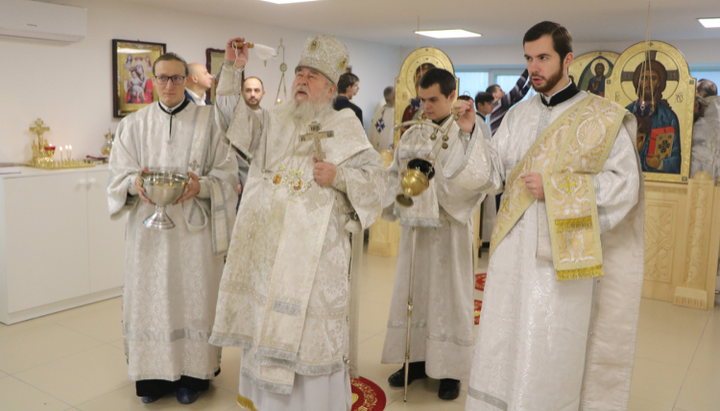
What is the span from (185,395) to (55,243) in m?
2.15

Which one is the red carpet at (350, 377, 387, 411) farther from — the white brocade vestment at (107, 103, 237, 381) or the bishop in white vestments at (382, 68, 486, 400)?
the white brocade vestment at (107, 103, 237, 381)

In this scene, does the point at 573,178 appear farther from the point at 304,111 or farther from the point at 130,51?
the point at 130,51

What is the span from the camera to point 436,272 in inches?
129

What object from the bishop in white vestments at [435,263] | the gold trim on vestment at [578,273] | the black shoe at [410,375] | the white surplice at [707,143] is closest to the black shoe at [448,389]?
the bishop in white vestments at [435,263]

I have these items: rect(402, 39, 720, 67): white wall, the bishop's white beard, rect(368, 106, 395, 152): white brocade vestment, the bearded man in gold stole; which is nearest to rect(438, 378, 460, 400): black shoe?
the bearded man in gold stole

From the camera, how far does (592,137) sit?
7.52 feet

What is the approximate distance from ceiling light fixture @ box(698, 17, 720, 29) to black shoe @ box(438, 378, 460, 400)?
18.8ft

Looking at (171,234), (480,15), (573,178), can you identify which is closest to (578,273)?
(573,178)

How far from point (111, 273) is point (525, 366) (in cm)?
388

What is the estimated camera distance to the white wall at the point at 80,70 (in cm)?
518

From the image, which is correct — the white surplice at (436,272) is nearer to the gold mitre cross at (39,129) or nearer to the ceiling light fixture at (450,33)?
the gold mitre cross at (39,129)

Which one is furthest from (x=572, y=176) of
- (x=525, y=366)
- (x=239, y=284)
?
(x=239, y=284)

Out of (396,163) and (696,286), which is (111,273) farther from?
(696,286)

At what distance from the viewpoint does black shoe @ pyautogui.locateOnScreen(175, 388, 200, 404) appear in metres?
3.22
